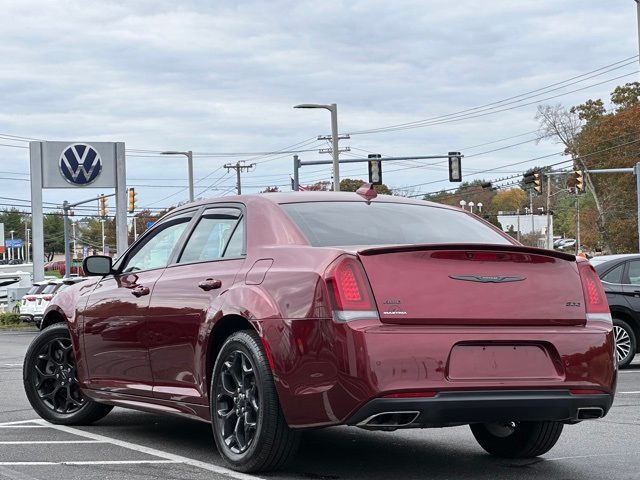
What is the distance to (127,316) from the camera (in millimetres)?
7512

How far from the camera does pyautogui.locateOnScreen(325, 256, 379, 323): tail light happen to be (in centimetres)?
559

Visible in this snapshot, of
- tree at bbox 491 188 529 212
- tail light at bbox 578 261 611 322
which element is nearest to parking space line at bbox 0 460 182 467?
tail light at bbox 578 261 611 322

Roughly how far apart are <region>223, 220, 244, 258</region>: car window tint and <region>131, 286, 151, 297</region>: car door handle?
790mm

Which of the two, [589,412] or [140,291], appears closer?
[589,412]

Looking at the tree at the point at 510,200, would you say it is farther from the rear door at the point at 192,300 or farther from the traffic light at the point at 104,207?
the rear door at the point at 192,300

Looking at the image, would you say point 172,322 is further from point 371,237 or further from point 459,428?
point 459,428

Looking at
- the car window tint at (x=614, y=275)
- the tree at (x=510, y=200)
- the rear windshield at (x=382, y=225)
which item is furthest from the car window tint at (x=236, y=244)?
the tree at (x=510, y=200)

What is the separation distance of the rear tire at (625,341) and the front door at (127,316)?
8.25 meters

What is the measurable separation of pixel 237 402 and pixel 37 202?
1276 inches

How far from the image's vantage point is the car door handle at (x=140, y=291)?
7348 millimetres

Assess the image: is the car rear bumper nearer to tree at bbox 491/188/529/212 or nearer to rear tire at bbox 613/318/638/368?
rear tire at bbox 613/318/638/368

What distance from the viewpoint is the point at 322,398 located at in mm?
5629

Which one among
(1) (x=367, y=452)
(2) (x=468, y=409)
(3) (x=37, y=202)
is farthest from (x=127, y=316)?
(3) (x=37, y=202)

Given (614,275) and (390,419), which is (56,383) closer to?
(390,419)
